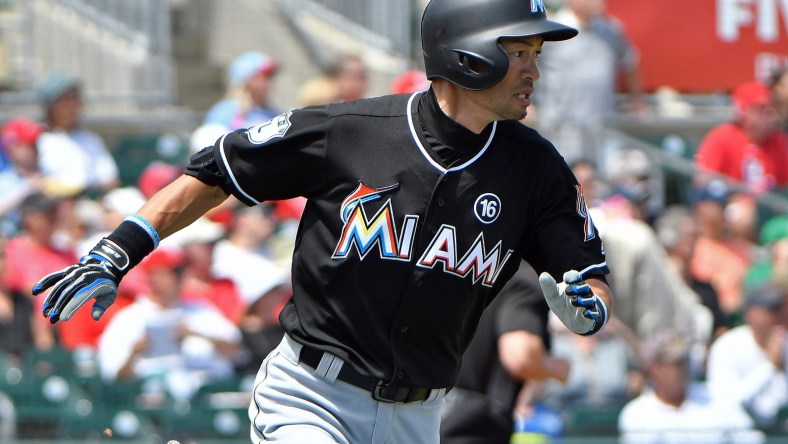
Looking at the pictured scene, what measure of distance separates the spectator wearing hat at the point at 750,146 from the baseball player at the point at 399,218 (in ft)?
21.8

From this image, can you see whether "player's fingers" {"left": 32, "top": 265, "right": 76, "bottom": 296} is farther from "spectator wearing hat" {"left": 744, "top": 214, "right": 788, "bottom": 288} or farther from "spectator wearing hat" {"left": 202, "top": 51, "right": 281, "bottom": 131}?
"spectator wearing hat" {"left": 202, "top": 51, "right": 281, "bottom": 131}

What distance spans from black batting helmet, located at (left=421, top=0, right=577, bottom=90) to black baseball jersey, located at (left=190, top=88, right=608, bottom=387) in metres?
0.19

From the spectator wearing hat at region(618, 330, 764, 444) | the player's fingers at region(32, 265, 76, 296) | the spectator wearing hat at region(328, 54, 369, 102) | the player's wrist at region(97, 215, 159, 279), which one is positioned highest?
the player's wrist at region(97, 215, 159, 279)

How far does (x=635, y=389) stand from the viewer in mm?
8289

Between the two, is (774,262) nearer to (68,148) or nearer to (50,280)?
(68,148)

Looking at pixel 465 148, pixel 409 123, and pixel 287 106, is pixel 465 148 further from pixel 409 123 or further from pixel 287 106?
pixel 287 106

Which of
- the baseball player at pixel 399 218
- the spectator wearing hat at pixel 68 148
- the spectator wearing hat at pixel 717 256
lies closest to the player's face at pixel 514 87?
the baseball player at pixel 399 218

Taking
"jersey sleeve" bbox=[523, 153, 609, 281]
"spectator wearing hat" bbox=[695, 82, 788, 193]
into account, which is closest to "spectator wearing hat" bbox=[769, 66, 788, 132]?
"spectator wearing hat" bbox=[695, 82, 788, 193]

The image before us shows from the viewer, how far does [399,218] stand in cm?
393

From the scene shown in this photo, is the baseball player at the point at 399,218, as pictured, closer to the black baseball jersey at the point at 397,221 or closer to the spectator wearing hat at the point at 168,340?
the black baseball jersey at the point at 397,221

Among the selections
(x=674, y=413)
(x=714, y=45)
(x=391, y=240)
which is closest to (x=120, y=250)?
(x=391, y=240)

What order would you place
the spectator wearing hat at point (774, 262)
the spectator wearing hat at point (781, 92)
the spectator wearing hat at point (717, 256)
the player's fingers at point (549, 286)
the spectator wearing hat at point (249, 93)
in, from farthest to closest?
the spectator wearing hat at point (781, 92), the spectator wearing hat at point (249, 93), the spectator wearing hat at point (717, 256), the spectator wearing hat at point (774, 262), the player's fingers at point (549, 286)

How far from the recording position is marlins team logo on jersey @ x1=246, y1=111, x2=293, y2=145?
397 cm

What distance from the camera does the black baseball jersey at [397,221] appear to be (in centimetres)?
394
